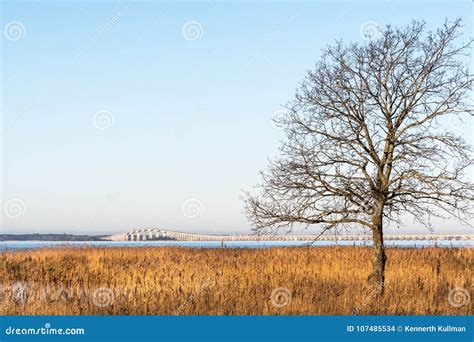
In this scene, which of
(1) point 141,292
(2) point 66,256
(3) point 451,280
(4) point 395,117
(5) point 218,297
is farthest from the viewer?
(2) point 66,256

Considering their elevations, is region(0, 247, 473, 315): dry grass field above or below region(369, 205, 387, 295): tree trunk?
below

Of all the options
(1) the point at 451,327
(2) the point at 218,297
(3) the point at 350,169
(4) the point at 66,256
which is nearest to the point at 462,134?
(3) the point at 350,169

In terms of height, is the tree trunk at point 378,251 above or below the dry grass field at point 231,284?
above

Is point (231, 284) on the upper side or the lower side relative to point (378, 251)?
lower

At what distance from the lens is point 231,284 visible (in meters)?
13.0

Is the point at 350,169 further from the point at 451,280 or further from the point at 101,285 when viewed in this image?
the point at 101,285

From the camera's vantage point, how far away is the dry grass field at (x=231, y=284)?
34.3ft

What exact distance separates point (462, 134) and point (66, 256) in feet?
47.8

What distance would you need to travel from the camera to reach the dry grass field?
412 inches

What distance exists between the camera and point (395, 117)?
12914 millimetres

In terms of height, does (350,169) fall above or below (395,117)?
below

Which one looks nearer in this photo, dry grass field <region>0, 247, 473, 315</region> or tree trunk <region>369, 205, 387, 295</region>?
dry grass field <region>0, 247, 473, 315</region>

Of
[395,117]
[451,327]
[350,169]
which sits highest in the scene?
[395,117]

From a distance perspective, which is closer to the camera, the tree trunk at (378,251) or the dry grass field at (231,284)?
the dry grass field at (231,284)
